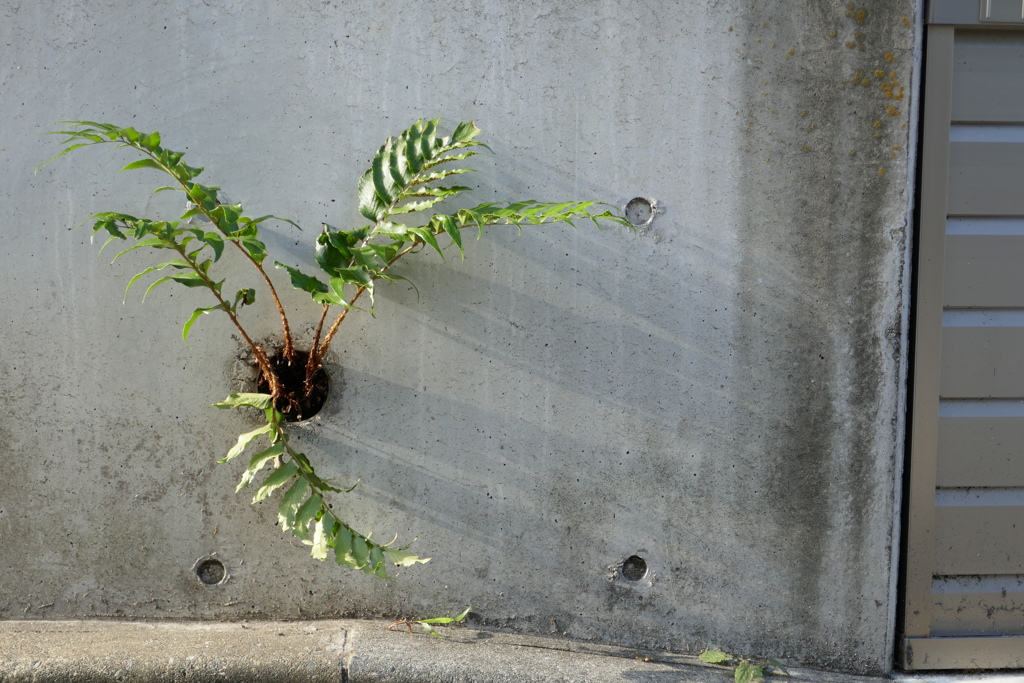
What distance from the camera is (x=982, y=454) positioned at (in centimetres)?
248

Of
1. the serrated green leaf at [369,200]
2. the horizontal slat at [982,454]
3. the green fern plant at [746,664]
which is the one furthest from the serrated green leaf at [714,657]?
the serrated green leaf at [369,200]

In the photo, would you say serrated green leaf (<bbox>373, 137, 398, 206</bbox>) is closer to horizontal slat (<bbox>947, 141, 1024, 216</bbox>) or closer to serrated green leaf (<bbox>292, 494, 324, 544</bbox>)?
serrated green leaf (<bbox>292, 494, 324, 544</bbox>)

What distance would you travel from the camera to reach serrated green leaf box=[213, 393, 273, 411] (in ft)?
7.18

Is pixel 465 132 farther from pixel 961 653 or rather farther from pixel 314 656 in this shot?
pixel 961 653

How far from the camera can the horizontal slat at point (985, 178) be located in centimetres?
242

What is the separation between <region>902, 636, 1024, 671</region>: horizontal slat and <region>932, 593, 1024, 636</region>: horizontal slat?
0.10 ft

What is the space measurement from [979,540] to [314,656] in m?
2.17

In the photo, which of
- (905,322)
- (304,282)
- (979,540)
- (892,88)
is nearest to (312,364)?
(304,282)

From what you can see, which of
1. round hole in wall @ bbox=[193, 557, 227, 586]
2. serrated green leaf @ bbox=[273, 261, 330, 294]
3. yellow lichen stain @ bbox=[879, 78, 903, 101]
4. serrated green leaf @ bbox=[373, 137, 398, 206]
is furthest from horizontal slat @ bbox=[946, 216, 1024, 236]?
round hole in wall @ bbox=[193, 557, 227, 586]

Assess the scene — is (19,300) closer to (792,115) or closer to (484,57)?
(484,57)

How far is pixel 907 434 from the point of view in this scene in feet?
8.11

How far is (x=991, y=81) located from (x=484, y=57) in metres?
1.63

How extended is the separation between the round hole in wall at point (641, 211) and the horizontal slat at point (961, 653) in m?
1.65

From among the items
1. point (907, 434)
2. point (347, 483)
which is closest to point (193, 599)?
point (347, 483)
